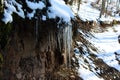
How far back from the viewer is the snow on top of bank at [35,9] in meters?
8.18

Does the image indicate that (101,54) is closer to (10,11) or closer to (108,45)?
(108,45)

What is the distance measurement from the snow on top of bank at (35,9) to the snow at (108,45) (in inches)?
278

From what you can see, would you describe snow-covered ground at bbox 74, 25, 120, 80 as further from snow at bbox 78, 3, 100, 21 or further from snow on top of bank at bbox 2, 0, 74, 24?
snow on top of bank at bbox 2, 0, 74, 24

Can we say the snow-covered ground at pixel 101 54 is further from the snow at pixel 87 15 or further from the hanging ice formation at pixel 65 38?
the hanging ice formation at pixel 65 38

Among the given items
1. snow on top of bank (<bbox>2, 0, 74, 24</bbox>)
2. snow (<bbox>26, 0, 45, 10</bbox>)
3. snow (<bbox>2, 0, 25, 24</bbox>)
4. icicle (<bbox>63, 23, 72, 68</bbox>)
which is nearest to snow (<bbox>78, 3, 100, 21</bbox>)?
icicle (<bbox>63, 23, 72, 68</bbox>)

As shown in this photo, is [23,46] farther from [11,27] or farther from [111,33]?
[111,33]

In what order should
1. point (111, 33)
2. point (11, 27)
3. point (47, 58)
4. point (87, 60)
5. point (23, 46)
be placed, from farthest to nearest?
point (111, 33) < point (87, 60) < point (47, 58) < point (23, 46) < point (11, 27)

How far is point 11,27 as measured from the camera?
8.04 metres

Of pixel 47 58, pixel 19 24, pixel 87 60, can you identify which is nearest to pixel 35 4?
pixel 19 24

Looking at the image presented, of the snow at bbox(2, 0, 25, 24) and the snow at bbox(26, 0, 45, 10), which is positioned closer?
the snow at bbox(2, 0, 25, 24)

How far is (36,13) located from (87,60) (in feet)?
19.8

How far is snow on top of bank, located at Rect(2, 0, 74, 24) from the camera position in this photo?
8.18 meters

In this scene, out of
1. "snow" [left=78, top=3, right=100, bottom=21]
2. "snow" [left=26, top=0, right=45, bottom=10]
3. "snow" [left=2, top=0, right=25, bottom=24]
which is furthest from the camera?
"snow" [left=78, top=3, right=100, bottom=21]

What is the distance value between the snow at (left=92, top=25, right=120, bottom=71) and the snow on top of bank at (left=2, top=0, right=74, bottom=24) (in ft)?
23.2
